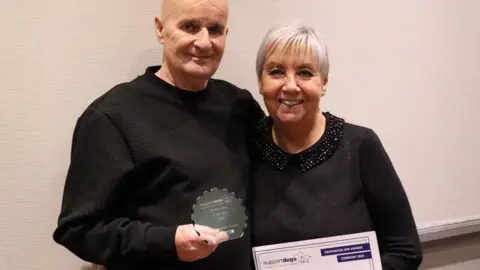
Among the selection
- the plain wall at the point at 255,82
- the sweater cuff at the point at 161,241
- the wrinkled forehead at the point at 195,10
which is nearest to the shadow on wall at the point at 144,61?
the plain wall at the point at 255,82

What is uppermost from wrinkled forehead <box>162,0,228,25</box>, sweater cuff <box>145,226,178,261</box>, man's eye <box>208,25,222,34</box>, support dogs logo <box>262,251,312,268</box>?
wrinkled forehead <box>162,0,228,25</box>

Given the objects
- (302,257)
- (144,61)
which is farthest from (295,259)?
(144,61)

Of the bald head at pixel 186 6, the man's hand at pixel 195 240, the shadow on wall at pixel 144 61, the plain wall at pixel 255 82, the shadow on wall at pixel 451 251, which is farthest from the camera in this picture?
the shadow on wall at pixel 451 251

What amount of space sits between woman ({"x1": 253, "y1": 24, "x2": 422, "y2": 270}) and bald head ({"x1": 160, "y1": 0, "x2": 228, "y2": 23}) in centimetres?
12

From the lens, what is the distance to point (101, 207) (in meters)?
0.97

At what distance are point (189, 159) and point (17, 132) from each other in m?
0.44

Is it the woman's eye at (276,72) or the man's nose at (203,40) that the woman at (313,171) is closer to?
the woman's eye at (276,72)

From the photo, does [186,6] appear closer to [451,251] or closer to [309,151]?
[309,151]

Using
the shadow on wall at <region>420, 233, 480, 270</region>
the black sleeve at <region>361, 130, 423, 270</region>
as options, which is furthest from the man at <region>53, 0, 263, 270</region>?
the shadow on wall at <region>420, 233, 480, 270</region>

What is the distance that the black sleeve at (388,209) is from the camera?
1122 millimetres

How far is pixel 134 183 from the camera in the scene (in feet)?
3.41

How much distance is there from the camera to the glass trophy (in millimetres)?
Result: 894

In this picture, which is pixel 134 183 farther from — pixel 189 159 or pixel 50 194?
pixel 50 194

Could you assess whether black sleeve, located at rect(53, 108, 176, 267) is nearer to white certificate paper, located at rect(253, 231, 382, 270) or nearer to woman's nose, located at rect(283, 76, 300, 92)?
white certificate paper, located at rect(253, 231, 382, 270)
